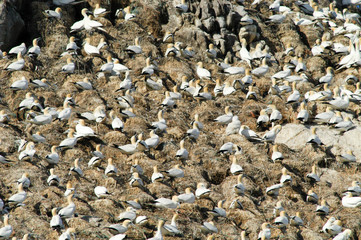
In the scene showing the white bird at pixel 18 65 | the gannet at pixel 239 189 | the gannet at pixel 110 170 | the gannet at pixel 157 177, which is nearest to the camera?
the gannet at pixel 110 170

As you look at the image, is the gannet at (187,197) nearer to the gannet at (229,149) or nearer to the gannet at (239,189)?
the gannet at (239,189)

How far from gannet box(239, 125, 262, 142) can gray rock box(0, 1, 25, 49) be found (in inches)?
449

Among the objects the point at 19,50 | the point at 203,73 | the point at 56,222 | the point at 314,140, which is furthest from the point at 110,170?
the point at 203,73

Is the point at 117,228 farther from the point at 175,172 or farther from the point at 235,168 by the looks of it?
the point at 235,168

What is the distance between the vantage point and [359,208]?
909 inches

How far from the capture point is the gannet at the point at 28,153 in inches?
883

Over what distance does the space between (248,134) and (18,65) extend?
31.6 feet

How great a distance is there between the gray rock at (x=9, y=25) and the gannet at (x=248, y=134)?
449 inches

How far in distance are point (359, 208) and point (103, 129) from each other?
930 cm

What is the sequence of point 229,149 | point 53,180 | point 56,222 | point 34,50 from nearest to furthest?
point 56,222
point 53,180
point 229,149
point 34,50

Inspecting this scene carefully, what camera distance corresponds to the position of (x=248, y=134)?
26.0 m

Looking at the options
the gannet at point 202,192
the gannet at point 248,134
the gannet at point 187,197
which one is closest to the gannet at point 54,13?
the gannet at point 248,134

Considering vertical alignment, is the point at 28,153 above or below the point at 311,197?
above

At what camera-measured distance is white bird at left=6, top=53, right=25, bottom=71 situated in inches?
1111
